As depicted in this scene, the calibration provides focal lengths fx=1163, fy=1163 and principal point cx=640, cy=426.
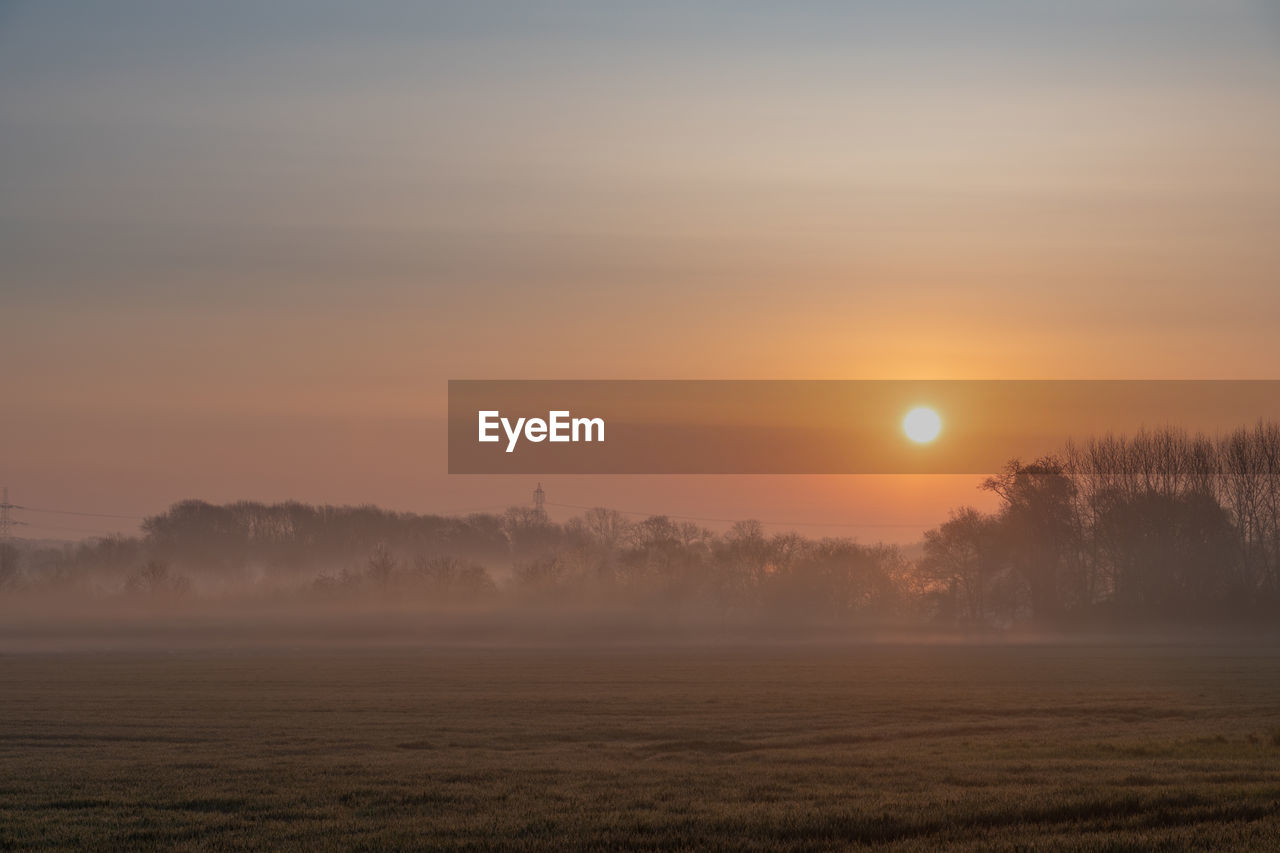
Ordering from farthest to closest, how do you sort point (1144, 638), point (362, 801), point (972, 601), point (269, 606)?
1. point (269, 606)
2. point (972, 601)
3. point (1144, 638)
4. point (362, 801)

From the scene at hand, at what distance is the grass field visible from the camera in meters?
19.9

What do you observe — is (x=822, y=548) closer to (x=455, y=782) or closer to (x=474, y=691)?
(x=474, y=691)

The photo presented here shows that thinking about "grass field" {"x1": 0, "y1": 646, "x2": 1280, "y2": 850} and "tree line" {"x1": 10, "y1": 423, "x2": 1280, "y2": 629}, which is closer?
"grass field" {"x1": 0, "y1": 646, "x2": 1280, "y2": 850}

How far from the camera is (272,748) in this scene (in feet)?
110

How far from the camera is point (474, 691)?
2235 inches

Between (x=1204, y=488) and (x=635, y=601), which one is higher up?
(x=1204, y=488)

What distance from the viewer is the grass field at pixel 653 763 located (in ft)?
65.3

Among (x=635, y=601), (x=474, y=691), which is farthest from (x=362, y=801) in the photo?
(x=635, y=601)

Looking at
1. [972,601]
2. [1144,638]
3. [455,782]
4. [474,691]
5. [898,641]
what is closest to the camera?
[455,782]

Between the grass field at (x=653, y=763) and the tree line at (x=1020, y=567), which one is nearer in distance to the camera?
the grass field at (x=653, y=763)

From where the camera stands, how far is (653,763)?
96.7ft

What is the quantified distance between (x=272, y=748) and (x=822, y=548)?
13332 centimetres

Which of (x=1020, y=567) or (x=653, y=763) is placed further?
(x=1020, y=567)

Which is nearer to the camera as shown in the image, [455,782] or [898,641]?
[455,782]
